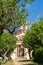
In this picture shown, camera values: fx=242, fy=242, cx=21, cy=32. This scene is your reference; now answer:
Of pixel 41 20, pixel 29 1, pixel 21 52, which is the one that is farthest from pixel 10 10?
pixel 21 52

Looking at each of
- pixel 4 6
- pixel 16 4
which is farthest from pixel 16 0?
pixel 4 6

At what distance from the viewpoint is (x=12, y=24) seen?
17750mm

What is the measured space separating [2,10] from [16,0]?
1460mm

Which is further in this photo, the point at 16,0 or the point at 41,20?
the point at 41,20

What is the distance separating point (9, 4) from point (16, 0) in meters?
0.87

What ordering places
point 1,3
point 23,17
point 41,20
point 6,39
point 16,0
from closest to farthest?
point 1,3 → point 16,0 → point 23,17 → point 41,20 → point 6,39

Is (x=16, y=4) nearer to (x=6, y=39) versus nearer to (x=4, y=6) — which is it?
(x=4, y=6)

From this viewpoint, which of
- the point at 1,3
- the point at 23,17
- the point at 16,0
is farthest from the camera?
the point at 23,17

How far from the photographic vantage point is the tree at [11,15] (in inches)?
644

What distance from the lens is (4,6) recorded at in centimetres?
1620

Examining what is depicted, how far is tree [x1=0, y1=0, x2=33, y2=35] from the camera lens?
53.7 feet

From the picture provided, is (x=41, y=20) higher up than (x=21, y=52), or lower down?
higher up

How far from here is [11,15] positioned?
1722 centimetres

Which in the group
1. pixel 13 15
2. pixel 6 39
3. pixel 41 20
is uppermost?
pixel 13 15
